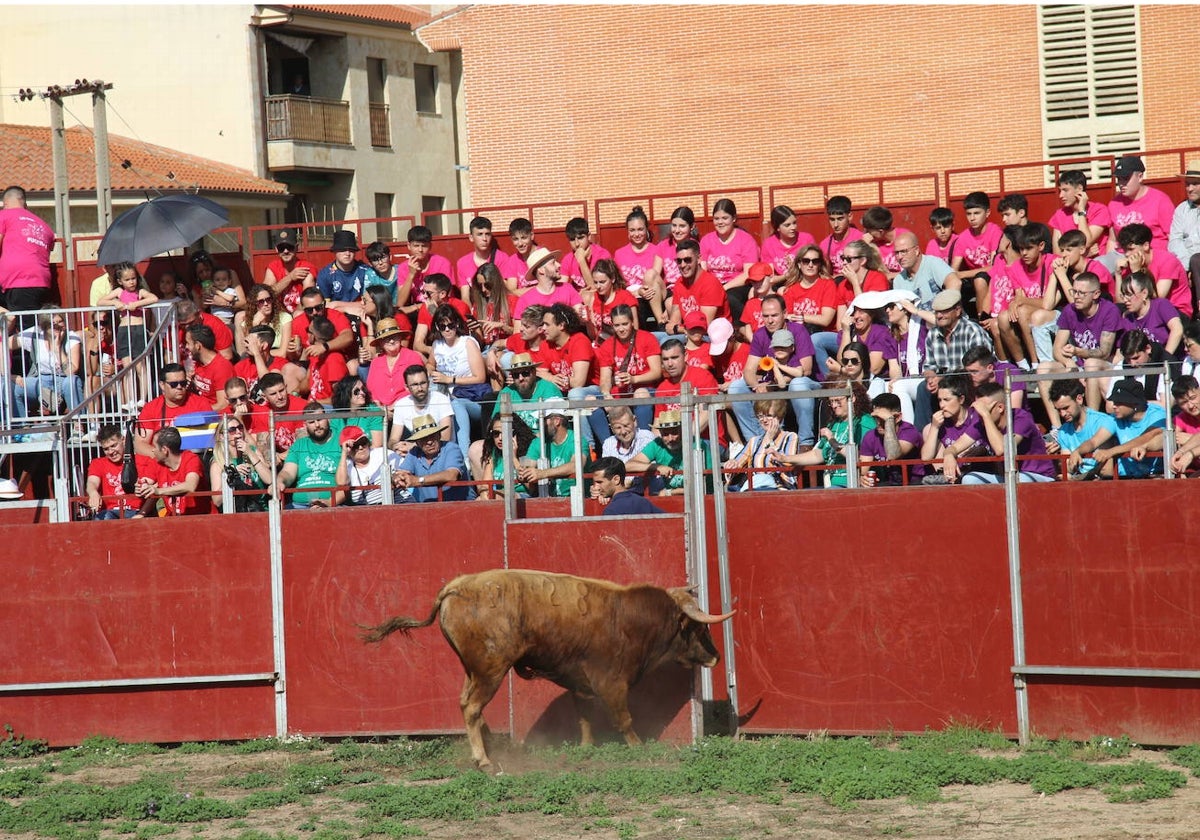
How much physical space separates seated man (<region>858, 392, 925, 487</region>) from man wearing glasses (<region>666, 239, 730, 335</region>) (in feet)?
12.2

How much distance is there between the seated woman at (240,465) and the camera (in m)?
12.8

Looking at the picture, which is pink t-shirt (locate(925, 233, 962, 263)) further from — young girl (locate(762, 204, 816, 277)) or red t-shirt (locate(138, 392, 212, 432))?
red t-shirt (locate(138, 392, 212, 432))

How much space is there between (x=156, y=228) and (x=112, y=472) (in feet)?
12.6

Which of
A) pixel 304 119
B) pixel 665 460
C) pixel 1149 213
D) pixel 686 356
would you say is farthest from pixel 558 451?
pixel 304 119

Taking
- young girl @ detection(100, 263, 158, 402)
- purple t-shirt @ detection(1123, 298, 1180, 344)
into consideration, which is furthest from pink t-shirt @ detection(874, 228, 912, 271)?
young girl @ detection(100, 263, 158, 402)

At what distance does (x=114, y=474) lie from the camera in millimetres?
13719

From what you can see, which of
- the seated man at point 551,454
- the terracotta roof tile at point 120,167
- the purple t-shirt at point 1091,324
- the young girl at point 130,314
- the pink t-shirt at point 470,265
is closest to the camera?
the seated man at point 551,454

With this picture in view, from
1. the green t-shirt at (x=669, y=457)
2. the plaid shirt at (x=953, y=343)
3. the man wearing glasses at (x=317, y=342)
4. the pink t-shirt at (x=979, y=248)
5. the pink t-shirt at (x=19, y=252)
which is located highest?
the pink t-shirt at (x=19, y=252)

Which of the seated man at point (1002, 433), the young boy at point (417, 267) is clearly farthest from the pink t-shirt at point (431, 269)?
the seated man at point (1002, 433)

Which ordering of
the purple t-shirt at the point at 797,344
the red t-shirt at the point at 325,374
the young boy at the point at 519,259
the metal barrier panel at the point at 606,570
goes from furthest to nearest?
the young boy at the point at 519,259, the red t-shirt at the point at 325,374, the purple t-shirt at the point at 797,344, the metal barrier panel at the point at 606,570

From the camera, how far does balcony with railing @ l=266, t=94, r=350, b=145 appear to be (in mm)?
43344

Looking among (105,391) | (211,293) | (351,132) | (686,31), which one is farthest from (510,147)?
(105,391)

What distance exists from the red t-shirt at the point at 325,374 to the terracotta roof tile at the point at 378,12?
2947cm

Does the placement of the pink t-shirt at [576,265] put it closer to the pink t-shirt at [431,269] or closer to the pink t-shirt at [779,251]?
the pink t-shirt at [431,269]
